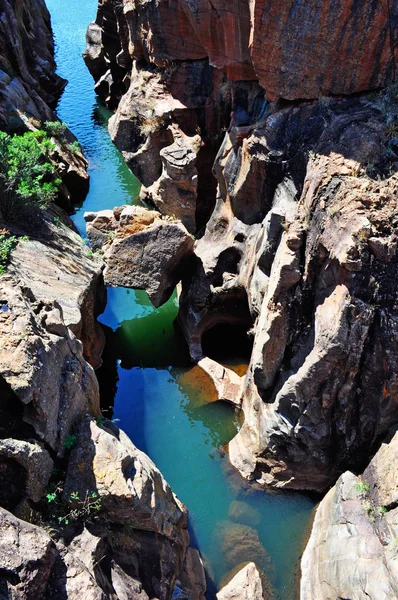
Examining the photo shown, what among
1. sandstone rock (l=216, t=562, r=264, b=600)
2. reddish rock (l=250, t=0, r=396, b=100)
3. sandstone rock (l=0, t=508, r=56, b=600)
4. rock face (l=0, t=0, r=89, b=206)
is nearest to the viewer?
sandstone rock (l=0, t=508, r=56, b=600)

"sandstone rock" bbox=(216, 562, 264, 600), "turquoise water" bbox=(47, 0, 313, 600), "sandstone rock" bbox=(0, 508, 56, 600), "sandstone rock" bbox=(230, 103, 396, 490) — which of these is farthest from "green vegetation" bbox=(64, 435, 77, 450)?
"sandstone rock" bbox=(230, 103, 396, 490)

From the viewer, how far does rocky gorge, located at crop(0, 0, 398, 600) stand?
658 cm

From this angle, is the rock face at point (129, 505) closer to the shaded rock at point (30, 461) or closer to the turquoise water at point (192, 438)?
the shaded rock at point (30, 461)

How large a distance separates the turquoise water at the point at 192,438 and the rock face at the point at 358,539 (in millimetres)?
668

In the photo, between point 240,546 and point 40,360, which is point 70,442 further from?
point 240,546

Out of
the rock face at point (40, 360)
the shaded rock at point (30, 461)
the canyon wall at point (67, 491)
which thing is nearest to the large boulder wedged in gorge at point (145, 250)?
the rock face at point (40, 360)

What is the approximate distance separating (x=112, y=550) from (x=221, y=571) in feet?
10.4

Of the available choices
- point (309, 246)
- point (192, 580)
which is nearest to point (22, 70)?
point (309, 246)

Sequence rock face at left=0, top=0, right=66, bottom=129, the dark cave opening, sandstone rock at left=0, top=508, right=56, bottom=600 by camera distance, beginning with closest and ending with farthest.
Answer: sandstone rock at left=0, top=508, right=56, bottom=600
the dark cave opening
rock face at left=0, top=0, right=66, bottom=129

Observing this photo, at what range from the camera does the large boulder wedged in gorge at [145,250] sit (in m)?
12.1

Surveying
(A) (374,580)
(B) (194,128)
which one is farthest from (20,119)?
(A) (374,580)

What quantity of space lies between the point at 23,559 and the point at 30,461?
125 centimetres

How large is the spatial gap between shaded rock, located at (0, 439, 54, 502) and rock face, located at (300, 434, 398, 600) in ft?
16.6

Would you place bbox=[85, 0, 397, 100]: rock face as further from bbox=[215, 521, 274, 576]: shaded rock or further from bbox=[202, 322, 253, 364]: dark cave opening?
bbox=[215, 521, 274, 576]: shaded rock
